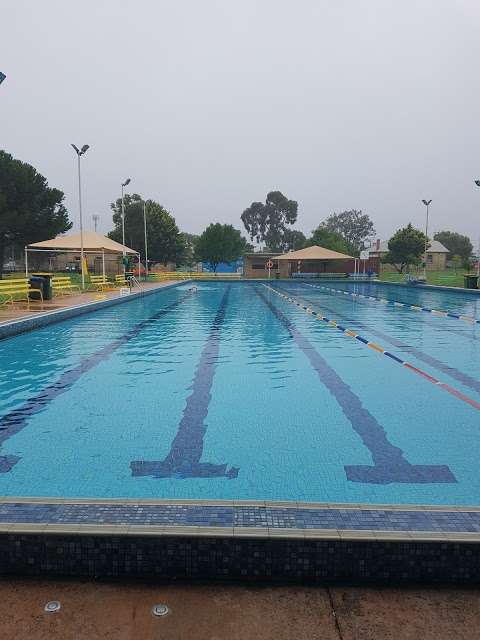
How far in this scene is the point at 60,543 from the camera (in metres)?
2.58

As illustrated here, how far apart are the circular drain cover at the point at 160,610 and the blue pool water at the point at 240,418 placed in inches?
50.3

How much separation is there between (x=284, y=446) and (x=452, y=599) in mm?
2297

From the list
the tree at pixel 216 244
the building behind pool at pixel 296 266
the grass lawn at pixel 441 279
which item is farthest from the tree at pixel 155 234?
the grass lawn at pixel 441 279

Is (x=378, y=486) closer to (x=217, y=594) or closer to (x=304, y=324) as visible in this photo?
(x=217, y=594)

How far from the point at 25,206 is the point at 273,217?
179 feet

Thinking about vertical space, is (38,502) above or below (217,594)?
above

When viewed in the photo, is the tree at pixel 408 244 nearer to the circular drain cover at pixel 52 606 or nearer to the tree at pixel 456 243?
the tree at pixel 456 243

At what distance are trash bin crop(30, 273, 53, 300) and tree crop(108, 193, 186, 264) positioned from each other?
31.8 meters

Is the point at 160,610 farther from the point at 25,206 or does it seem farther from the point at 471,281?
the point at 25,206

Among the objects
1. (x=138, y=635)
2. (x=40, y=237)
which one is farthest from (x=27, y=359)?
(x=40, y=237)

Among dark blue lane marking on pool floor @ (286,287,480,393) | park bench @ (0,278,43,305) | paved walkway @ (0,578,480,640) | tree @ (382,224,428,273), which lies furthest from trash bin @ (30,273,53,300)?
tree @ (382,224,428,273)

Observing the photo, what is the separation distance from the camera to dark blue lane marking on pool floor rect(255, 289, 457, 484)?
4.02 metres

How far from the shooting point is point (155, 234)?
48.6 m

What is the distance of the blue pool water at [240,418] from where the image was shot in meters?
3.90
